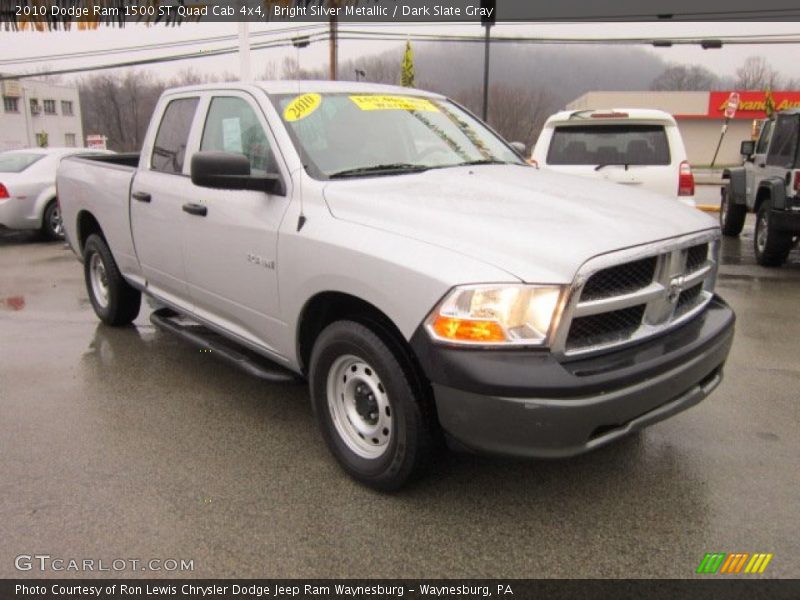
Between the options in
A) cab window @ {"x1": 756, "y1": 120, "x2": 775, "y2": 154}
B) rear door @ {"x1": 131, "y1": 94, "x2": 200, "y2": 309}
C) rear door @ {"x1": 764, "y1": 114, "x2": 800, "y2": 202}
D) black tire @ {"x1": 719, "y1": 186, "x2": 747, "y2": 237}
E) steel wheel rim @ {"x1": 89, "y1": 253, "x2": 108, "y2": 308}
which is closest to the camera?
rear door @ {"x1": 131, "y1": 94, "x2": 200, "y2": 309}

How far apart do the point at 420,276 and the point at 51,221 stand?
10.7 meters

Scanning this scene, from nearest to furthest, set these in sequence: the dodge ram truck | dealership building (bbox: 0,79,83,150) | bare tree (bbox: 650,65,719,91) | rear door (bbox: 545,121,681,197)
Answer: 1. rear door (bbox: 545,121,681,197)
2. the dodge ram truck
3. bare tree (bbox: 650,65,719,91)
4. dealership building (bbox: 0,79,83,150)

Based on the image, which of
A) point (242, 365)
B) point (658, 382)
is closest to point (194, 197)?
point (242, 365)

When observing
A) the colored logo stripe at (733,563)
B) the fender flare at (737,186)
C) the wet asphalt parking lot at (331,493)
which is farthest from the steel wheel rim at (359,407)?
the fender flare at (737,186)

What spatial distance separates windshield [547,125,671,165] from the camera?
696 centimetres

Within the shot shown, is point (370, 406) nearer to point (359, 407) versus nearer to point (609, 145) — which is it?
point (359, 407)

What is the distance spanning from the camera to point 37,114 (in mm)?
69688

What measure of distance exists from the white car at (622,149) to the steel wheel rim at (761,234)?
263 centimetres

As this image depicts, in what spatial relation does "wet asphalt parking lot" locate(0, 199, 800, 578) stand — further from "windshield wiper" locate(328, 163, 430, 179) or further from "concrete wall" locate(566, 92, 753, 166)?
"concrete wall" locate(566, 92, 753, 166)

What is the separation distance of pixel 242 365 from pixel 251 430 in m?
0.40

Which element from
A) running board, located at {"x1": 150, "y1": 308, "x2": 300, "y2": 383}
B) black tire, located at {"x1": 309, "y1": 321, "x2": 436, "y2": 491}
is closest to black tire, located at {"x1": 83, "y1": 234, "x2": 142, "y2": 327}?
running board, located at {"x1": 150, "y1": 308, "x2": 300, "y2": 383}

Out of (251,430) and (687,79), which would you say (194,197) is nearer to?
(251,430)

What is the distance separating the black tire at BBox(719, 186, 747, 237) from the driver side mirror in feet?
32.4

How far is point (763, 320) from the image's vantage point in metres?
6.20
